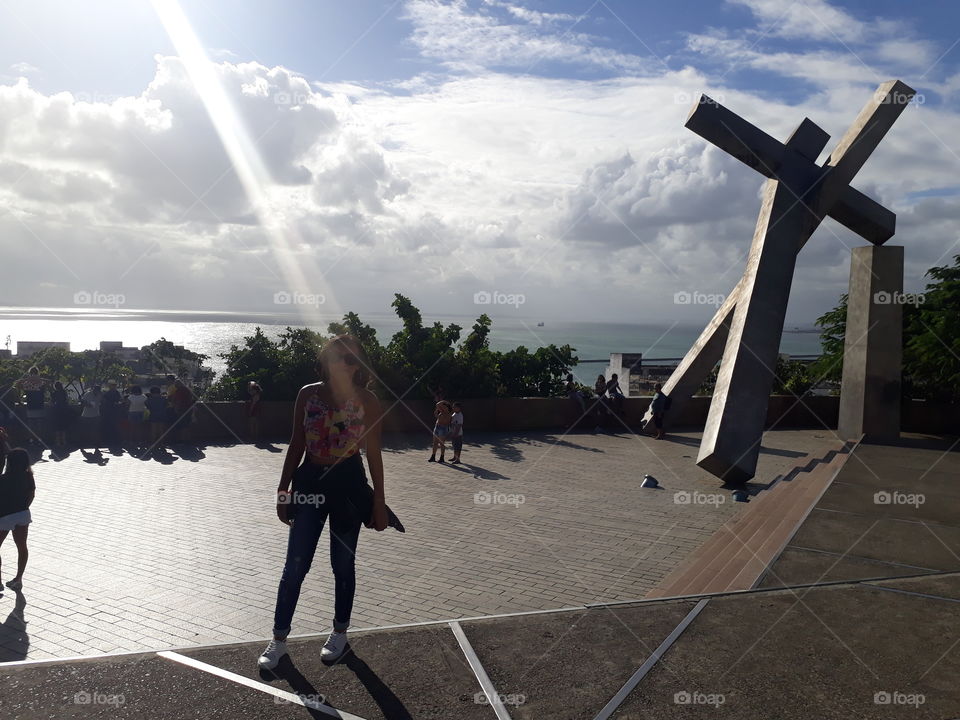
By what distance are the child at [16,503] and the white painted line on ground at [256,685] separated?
10.9 feet

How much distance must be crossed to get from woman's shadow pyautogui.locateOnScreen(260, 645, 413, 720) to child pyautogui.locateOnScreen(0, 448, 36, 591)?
386cm

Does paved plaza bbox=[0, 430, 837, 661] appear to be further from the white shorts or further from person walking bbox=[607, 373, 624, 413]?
person walking bbox=[607, 373, 624, 413]

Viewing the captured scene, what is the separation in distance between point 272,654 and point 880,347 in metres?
14.5

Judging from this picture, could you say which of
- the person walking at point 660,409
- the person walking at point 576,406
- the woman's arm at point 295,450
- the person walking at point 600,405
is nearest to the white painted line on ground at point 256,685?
the woman's arm at point 295,450

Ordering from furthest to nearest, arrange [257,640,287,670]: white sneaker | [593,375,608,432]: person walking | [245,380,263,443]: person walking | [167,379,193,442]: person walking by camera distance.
Answer: 1. [593,375,608,432]: person walking
2. [245,380,263,443]: person walking
3. [167,379,193,442]: person walking
4. [257,640,287,670]: white sneaker

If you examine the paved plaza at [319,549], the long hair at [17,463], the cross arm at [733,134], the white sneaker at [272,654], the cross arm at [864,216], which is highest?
the cross arm at [733,134]

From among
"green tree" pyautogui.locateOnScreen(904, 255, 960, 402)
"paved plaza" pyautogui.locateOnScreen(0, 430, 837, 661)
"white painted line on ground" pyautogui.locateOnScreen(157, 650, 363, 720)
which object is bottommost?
"paved plaza" pyautogui.locateOnScreen(0, 430, 837, 661)

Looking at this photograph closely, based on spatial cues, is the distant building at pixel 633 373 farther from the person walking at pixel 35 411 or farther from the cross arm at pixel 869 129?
the person walking at pixel 35 411

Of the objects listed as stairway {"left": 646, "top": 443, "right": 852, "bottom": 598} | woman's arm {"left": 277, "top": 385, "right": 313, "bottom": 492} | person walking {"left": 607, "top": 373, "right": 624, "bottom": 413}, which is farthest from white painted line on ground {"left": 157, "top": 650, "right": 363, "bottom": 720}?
person walking {"left": 607, "top": 373, "right": 624, "bottom": 413}

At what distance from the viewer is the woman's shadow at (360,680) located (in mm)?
3596

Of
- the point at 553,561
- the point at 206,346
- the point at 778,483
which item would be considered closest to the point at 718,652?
the point at 553,561

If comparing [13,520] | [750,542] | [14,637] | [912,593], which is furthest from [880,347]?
[14,637]

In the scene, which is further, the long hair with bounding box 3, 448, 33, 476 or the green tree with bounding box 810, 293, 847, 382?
the green tree with bounding box 810, 293, 847, 382

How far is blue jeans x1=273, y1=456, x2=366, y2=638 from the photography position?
14.1 ft
